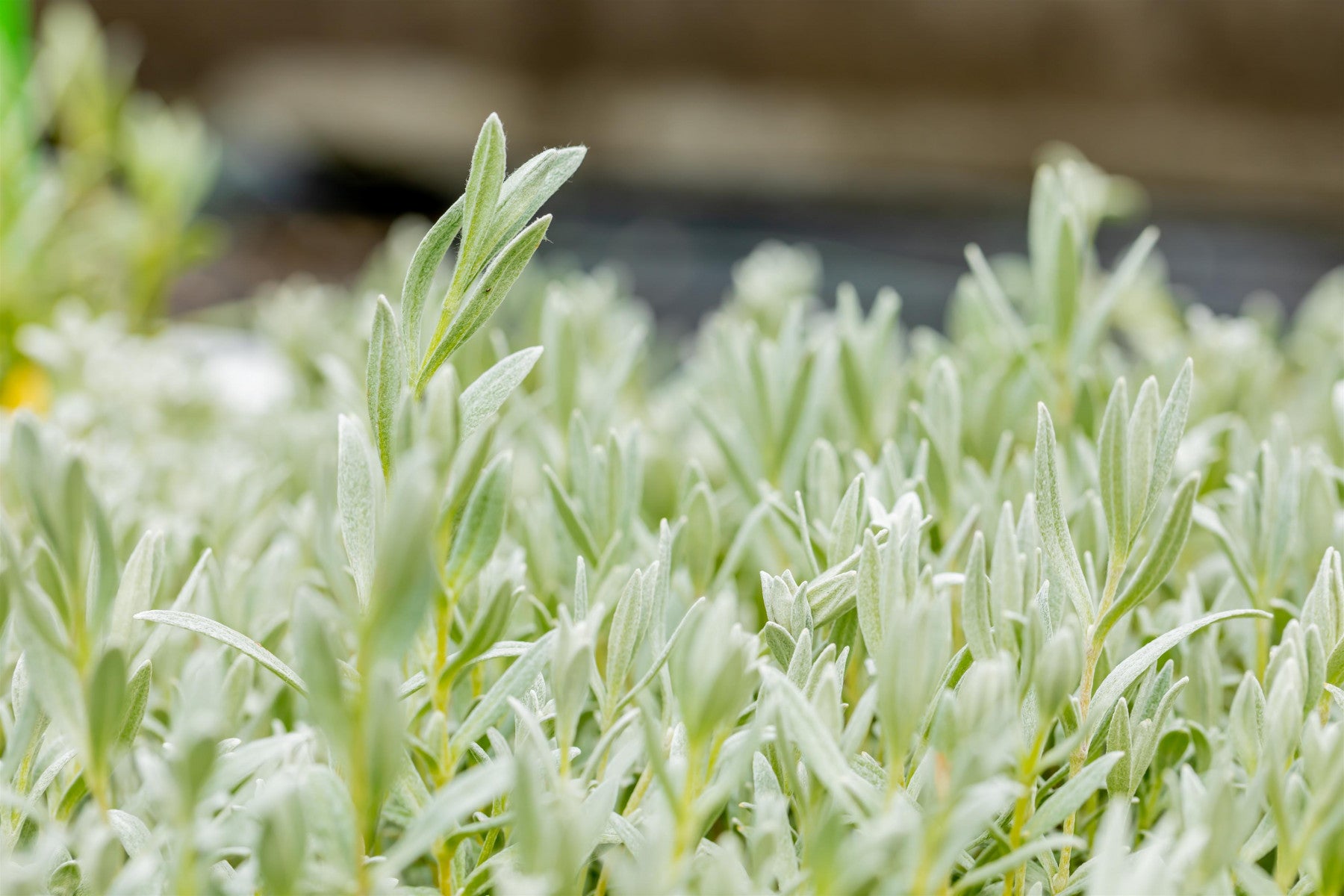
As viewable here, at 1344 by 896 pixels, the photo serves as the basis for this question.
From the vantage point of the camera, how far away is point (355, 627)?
0.33 metres

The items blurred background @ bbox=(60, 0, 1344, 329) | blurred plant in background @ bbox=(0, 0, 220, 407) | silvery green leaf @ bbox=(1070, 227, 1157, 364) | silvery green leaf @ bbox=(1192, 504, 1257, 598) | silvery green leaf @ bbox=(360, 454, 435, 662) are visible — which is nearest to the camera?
silvery green leaf @ bbox=(360, 454, 435, 662)

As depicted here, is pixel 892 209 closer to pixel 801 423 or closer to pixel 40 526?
pixel 801 423

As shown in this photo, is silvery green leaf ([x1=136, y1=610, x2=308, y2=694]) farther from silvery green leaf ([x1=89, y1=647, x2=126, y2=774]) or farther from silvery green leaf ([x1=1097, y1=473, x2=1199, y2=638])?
silvery green leaf ([x1=1097, y1=473, x2=1199, y2=638])

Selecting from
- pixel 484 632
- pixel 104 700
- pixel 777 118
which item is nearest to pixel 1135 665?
pixel 484 632

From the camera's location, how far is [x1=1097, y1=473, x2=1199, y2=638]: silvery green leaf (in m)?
0.39

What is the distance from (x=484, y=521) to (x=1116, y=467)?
0.22 metres

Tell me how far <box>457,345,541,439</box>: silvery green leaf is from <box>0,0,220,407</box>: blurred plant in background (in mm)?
955

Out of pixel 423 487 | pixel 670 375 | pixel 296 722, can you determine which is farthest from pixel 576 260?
pixel 423 487

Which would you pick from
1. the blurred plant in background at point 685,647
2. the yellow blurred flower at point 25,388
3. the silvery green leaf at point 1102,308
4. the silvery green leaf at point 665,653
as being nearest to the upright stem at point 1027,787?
the blurred plant in background at point 685,647

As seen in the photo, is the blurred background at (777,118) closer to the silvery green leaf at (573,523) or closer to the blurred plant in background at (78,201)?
the blurred plant in background at (78,201)

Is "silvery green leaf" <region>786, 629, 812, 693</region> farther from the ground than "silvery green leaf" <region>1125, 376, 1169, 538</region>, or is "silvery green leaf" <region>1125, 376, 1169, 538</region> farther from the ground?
"silvery green leaf" <region>1125, 376, 1169, 538</region>

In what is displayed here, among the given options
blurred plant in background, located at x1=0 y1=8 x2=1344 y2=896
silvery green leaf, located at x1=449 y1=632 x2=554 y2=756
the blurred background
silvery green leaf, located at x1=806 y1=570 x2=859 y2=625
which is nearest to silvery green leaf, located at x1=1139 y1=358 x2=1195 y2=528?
blurred plant in background, located at x1=0 y1=8 x2=1344 y2=896

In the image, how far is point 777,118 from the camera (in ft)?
13.1

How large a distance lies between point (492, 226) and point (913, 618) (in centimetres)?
20
